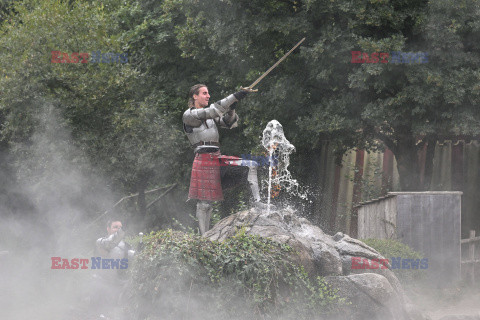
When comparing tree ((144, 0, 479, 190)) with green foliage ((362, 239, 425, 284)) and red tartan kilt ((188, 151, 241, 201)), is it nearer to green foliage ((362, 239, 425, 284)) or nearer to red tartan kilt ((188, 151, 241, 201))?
green foliage ((362, 239, 425, 284))

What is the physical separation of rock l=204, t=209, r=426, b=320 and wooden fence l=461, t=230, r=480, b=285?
3.56 meters

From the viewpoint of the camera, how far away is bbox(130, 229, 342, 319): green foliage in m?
7.82

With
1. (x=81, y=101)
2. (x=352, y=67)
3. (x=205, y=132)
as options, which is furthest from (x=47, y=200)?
(x=205, y=132)

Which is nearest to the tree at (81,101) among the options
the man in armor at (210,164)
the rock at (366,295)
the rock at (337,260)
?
the man in armor at (210,164)

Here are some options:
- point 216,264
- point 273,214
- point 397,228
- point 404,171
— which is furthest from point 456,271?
point 216,264

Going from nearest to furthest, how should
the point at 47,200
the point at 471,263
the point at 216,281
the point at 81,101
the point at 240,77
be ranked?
the point at 216,281 < the point at 471,263 < the point at 240,77 < the point at 81,101 < the point at 47,200

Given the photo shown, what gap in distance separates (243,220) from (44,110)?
8971 mm

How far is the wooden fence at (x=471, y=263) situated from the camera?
1302 centimetres

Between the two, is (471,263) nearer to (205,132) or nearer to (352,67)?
(352,67)

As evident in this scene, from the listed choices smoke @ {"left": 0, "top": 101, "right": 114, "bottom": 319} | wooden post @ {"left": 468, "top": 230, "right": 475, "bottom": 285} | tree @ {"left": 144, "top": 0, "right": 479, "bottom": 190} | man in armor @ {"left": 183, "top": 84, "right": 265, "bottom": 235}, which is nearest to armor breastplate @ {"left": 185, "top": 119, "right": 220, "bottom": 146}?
man in armor @ {"left": 183, "top": 84, "right": 265, "bottom": 235}

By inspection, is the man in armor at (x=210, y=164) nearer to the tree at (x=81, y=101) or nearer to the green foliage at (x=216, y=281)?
the green foliage at (x=216, y=281)

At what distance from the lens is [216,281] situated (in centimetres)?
799

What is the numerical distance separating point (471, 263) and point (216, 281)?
7296mm

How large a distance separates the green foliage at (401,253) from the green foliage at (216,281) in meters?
3.47
